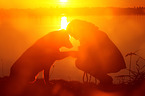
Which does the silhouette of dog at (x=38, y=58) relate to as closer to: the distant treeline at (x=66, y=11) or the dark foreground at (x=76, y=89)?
the dark foreground at (x=76, y=89)

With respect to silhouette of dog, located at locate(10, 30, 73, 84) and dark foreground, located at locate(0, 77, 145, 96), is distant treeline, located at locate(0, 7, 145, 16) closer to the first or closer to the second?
silhouette of dog, located at locate(10, 30, 73, 84)

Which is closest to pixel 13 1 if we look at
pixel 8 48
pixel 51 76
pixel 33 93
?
pixel 8 48

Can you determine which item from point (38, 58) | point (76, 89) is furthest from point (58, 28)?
point (76, 89)

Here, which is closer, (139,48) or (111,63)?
(111,63)

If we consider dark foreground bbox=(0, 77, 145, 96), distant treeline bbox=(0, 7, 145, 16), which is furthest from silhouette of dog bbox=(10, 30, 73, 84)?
distant treeline bbox=(0, 7, 145, 16)

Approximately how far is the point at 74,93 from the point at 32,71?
41cm

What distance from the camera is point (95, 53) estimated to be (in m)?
1.90

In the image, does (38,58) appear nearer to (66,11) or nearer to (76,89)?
(76,89)

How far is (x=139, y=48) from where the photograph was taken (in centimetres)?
219

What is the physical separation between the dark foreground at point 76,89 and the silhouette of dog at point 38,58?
0.10 m

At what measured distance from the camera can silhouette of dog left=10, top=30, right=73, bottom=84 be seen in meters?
1.87

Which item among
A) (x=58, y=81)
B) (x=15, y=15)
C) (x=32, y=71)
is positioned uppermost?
(x=15, y=15)

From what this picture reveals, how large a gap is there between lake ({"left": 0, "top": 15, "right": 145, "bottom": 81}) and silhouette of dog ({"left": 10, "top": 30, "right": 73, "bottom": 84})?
163 mm

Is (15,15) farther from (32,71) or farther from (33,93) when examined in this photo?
(33,93)
